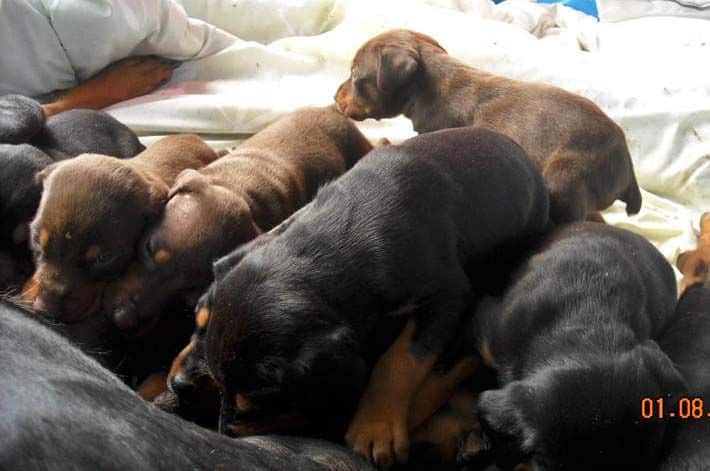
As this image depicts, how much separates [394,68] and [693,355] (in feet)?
5.86

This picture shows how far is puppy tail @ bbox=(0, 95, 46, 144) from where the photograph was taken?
8.60 feet

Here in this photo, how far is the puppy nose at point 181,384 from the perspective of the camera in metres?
1.85

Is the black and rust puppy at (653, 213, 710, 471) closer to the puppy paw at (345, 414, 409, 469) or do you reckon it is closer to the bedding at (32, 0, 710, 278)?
the bedding at (32, 0, 710, 278)

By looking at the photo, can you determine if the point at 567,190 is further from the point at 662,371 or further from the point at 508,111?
the point at 662,371

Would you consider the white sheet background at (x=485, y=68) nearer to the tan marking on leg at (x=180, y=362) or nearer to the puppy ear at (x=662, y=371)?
the puppy ear at (x=662, y=371)

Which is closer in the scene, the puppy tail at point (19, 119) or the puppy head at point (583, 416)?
the puppy head at point (583, 416)

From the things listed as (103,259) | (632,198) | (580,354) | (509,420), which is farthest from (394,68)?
(509,420)

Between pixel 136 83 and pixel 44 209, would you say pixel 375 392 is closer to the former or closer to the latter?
pixel 44 209

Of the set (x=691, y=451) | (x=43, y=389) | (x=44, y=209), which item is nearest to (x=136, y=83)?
(x=44, y=209)

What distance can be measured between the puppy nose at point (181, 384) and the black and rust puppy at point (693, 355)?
3.50 feet

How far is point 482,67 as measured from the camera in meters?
3.85

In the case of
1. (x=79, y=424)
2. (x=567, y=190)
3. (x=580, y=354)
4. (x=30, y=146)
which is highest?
(x=79, y=424)

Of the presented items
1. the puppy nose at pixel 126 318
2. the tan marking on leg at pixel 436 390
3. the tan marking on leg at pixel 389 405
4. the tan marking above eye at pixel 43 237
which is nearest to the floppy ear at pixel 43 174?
the tan marking above eye at pixel 43 237

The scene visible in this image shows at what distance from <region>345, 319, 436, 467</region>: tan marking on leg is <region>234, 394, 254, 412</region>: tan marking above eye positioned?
0.27 m
